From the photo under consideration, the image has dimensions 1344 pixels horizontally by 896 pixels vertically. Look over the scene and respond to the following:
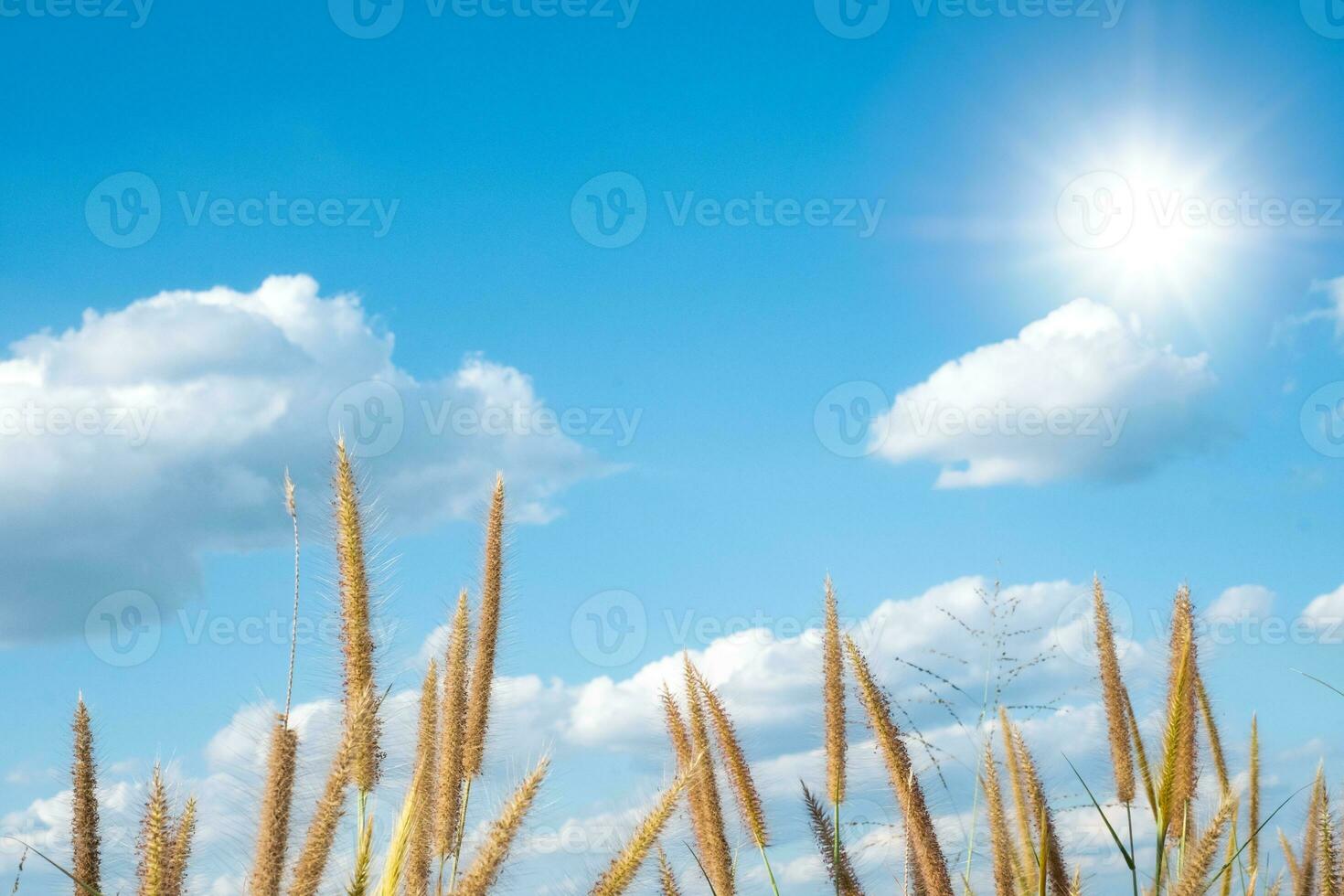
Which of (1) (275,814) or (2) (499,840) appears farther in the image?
(1) (275,814)

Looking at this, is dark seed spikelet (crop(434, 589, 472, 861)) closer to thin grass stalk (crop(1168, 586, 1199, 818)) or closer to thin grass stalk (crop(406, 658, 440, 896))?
thin grass stalk (crop(406, 658, 440, 896))

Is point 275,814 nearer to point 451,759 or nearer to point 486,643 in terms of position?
point 451,759

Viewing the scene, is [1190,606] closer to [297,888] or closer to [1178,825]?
[1178,825]

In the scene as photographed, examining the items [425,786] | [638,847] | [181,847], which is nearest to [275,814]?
[181,847]

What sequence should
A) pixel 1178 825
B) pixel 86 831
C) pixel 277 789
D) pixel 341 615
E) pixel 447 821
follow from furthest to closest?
pixel 1178 825 < pixel 447 821 < pixel 341 615 < pixel 86 831 < pixel 277 789

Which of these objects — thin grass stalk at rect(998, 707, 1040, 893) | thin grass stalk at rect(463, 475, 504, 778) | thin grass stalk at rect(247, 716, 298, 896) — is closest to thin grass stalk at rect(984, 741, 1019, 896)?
thin grass stalk at rect(998, 707, 1040, 893)

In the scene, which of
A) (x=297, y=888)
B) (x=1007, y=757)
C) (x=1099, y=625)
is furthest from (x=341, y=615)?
(x=1099, y=625)

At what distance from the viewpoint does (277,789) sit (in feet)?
14.5

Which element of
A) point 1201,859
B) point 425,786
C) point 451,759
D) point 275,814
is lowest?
point 1201,859

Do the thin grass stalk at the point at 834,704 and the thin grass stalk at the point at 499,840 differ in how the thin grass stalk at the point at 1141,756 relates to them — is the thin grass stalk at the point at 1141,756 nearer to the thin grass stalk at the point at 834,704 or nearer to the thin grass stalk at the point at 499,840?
the thin grass stalk at the point at 834,704

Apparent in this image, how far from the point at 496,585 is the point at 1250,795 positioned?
16.9 feet

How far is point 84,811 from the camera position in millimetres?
4871

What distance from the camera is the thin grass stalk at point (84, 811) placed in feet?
15.7

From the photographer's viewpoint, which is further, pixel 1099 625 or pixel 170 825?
pixel 1099 625
